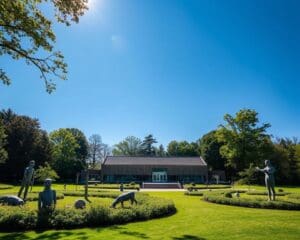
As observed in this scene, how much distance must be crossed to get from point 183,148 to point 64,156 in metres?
41.7

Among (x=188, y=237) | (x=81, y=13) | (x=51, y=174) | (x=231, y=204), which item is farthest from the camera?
(x=51, y=174)

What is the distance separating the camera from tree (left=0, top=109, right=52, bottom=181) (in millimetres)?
44719

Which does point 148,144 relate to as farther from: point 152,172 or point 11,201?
point 11,201

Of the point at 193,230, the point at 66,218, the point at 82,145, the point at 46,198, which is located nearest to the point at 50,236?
the point at 66,218

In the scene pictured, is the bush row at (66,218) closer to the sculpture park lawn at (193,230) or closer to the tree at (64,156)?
the sculpture park lawn at (193,230)

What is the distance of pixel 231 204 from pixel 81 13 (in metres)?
13.9

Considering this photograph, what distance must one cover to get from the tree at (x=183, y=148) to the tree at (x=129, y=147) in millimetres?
11419

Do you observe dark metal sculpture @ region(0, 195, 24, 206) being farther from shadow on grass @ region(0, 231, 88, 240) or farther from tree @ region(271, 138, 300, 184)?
tree @ region(271, 138, 300, 184)

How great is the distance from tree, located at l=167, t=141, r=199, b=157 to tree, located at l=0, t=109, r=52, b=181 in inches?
1916

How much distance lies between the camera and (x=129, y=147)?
315 ft

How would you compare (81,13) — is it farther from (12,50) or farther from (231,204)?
(231,204)

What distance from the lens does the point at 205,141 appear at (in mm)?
69125

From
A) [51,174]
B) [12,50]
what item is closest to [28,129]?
[51,174]

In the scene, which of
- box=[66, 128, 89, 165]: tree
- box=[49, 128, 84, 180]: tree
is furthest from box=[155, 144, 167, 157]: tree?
box=[49, 128, 84, 180]: tree
